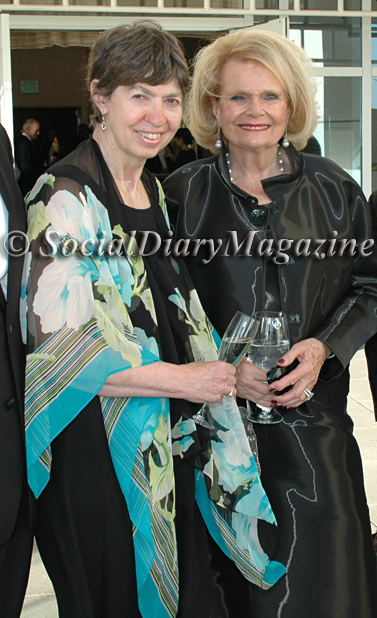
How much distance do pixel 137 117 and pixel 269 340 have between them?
764 mm

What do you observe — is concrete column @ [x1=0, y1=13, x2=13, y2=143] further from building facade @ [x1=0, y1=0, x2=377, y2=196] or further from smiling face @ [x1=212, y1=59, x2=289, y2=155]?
smiling face @ [x1=212, y1=59, x2=289, y2=155]

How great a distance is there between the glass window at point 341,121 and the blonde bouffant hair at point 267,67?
19.3 feet

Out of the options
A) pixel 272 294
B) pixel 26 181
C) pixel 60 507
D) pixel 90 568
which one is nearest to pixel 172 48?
pixel 272 294

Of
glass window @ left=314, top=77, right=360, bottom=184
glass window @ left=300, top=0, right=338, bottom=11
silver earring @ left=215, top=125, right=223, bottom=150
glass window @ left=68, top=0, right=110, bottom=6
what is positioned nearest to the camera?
silver earring @ left=215, top=125, right=223, bottom=150

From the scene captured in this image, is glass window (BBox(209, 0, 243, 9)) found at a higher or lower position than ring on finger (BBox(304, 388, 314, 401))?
higher

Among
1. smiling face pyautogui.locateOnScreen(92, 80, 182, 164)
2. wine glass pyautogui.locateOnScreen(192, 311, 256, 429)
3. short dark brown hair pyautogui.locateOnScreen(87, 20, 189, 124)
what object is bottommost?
wine glass pyautogui.locateOnScreen(192, 311, 256, 429)

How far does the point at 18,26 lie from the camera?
284 inches

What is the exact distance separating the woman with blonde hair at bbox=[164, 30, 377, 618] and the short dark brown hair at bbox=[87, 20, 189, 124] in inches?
19.3

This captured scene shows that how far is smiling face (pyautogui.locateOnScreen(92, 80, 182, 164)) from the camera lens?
6.26 ft

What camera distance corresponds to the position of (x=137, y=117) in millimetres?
1912

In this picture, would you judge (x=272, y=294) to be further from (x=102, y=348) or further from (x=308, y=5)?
(x=308, y=5)

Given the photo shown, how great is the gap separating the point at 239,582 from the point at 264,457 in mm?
408

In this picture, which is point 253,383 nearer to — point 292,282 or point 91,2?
point 292,282

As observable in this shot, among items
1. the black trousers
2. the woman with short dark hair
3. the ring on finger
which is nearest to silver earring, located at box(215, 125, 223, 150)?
the woman with short dark hair
